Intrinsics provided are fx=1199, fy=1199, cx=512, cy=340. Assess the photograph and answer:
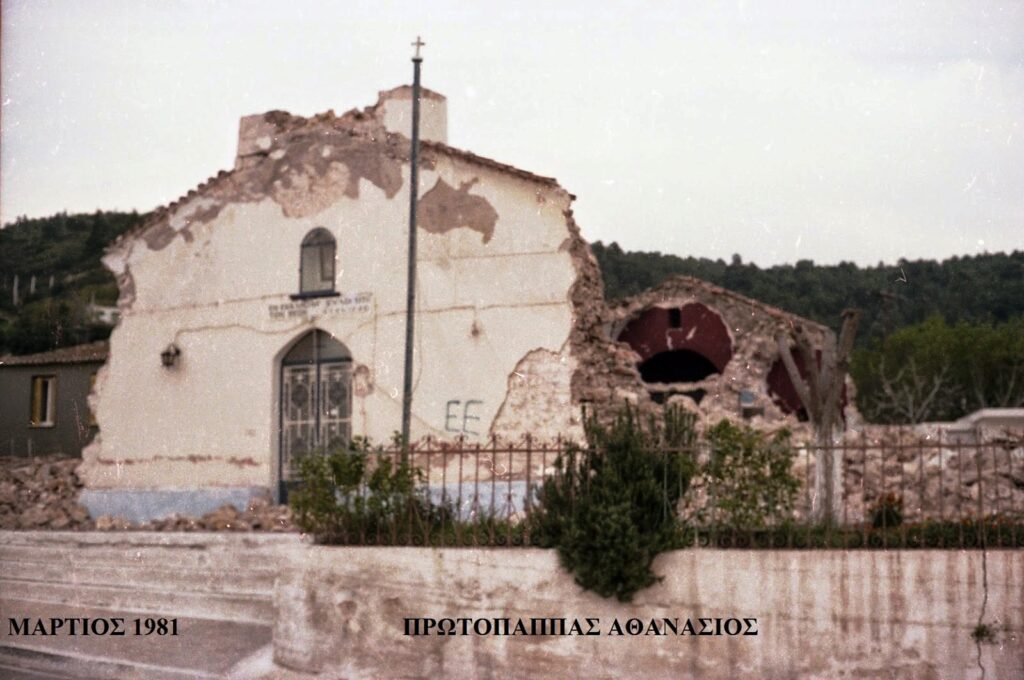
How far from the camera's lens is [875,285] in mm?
48375

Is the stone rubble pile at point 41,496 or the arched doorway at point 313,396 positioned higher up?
the arched doorway at point 313,396

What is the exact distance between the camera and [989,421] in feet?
80.5

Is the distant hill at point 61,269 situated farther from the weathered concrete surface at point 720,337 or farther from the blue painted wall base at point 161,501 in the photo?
the weathered concrete surface at point 720,337

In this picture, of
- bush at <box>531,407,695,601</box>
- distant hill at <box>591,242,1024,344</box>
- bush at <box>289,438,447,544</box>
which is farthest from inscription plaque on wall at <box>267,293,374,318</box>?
distant hill at <box>591,242,1024,344</box>

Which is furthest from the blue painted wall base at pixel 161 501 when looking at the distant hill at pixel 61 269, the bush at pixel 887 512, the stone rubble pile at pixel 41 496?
Result: the distant hill at pixel 61 269

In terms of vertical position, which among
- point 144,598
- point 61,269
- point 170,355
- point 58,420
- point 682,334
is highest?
point 61,269

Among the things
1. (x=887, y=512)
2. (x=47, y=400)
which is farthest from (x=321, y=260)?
(x=887, y=512)

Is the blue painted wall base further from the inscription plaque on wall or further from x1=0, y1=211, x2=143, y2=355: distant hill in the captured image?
x1=0, y1=211, x2=143, y2=355: distant hill

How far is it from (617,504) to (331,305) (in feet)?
31.3

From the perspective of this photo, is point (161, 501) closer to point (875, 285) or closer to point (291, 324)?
point (291, 324)

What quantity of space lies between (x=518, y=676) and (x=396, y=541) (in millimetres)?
1711

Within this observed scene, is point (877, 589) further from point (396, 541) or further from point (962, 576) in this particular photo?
point (396, 541)

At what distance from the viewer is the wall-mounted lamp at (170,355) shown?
19531 mm

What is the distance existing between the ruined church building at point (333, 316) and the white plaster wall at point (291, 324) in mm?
28
